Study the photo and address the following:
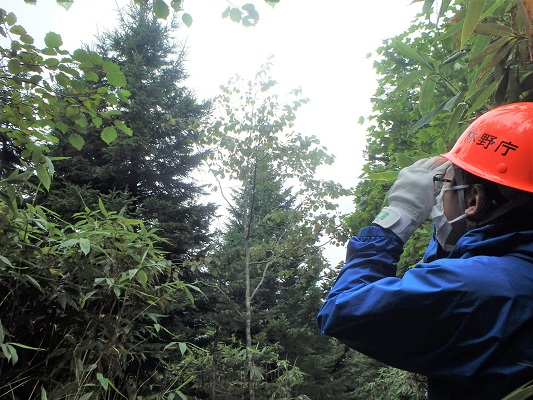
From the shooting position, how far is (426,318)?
2.92ft

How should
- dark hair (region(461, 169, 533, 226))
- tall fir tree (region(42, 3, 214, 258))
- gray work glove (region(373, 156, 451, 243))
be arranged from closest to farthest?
dark hair (region(461, 169, 533, 226)) → gray work glove (region(373, 156, 451, 243)) → tall fir tree (region(42, 3, 214, 258))

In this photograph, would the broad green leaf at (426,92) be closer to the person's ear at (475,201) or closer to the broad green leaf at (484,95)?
the broad green leaf at (484,95)

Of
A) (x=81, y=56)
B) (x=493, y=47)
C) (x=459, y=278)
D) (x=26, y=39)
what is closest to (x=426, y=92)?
(x=493, y=47)

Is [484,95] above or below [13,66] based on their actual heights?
below

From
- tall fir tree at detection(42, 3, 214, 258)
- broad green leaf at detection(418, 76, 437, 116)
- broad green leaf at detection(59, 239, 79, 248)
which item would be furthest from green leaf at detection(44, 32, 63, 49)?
tall fir tree at detection(42, 3, 214, 258)

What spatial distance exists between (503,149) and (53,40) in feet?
6.65

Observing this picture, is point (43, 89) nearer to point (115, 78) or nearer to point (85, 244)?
point (115, 78)

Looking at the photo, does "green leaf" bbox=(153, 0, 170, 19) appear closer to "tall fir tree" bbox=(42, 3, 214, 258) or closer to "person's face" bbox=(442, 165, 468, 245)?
"person's face" bbox=(442, 165, 468, 245)

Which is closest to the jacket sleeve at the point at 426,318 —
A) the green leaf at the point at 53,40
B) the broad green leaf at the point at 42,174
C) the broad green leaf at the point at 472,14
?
the broad green leaf at the point at 472,14

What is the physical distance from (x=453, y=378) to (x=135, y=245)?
5.66 feet

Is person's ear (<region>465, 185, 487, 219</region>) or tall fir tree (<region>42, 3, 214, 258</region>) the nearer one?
person's ear (<region>465, 185, 487, 219</region>)

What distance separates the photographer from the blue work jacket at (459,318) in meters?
0.85

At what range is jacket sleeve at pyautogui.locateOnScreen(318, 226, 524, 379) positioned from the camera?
2.82ft

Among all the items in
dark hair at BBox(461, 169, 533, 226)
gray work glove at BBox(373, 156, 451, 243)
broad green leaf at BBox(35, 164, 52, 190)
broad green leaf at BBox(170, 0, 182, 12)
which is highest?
broad green leaf at BBox(170, 0, 182, 12)
